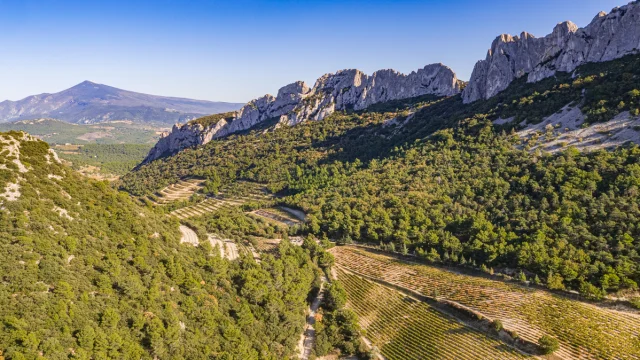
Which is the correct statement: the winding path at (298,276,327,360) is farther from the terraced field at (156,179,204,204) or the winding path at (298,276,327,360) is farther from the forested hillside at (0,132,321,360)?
the terraced field at (156,179,204,204)

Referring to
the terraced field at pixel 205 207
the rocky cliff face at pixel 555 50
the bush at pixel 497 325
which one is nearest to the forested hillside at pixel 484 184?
the rocky cliff face at pixel 555 50

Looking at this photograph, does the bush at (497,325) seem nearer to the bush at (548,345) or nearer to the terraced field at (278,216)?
the bush at (548,345)

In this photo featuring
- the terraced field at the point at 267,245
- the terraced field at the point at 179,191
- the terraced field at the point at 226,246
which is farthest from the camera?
the terraced field at the point at 179,191

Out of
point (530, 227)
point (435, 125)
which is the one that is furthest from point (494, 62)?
point (530, 227)

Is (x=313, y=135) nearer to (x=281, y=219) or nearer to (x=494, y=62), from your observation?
(x=281, y=219)

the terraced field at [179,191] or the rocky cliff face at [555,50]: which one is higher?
the rocky cliff face at [555,50]

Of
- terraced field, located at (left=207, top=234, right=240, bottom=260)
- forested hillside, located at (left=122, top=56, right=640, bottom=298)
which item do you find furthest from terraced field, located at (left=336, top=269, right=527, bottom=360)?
terraced field, located at (left=207, top=234, right=240, bottom=260)

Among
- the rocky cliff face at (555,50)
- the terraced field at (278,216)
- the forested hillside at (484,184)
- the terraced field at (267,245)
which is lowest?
the terraced field at (267,245)
